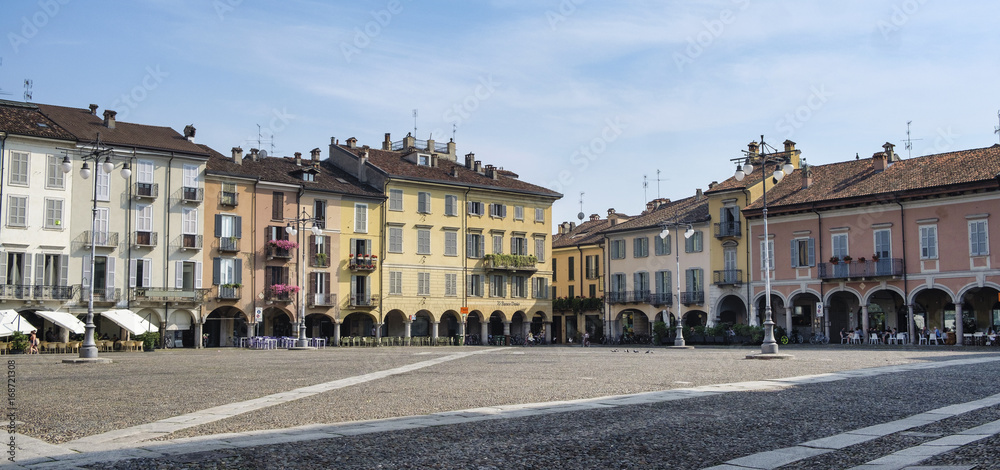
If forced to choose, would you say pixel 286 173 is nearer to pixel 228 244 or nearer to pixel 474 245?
pixel 228 244

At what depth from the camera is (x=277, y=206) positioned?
183ft

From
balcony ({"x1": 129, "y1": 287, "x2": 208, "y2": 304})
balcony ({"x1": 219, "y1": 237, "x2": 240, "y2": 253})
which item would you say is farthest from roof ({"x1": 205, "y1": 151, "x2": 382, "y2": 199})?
balcony ({"x1": 129, "y1": 287, "x2": 208, "y2": 304})

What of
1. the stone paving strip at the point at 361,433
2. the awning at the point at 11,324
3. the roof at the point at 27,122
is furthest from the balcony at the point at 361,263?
the stone paving strip at the point at 361,433

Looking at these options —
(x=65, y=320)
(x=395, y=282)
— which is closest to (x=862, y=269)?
(x=395, y=282)

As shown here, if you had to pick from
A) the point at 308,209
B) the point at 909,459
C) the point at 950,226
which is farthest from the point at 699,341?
the point at 909,459

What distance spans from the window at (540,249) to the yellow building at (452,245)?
0.24 ft

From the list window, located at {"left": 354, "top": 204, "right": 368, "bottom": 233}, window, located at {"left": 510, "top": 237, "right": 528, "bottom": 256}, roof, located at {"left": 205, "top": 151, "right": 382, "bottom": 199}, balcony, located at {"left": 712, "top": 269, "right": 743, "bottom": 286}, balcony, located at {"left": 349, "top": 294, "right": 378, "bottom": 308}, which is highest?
roof, located at {"left": 205, "top": 151, "right": 382, "bottom": 199}

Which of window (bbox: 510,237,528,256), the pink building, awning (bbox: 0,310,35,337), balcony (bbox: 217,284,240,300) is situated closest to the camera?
awning (bbox: 0,310,35,337)

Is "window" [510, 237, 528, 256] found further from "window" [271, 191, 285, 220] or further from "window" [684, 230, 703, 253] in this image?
"window" [271, 191, 285, 220]

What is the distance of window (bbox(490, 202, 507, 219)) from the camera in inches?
2594

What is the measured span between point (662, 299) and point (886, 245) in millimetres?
16950

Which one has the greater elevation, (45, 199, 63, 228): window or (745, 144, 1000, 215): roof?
(745, 144, 1000, 215): roof

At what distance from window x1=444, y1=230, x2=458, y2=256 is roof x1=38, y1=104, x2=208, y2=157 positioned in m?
17.2

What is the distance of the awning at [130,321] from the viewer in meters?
44.8
